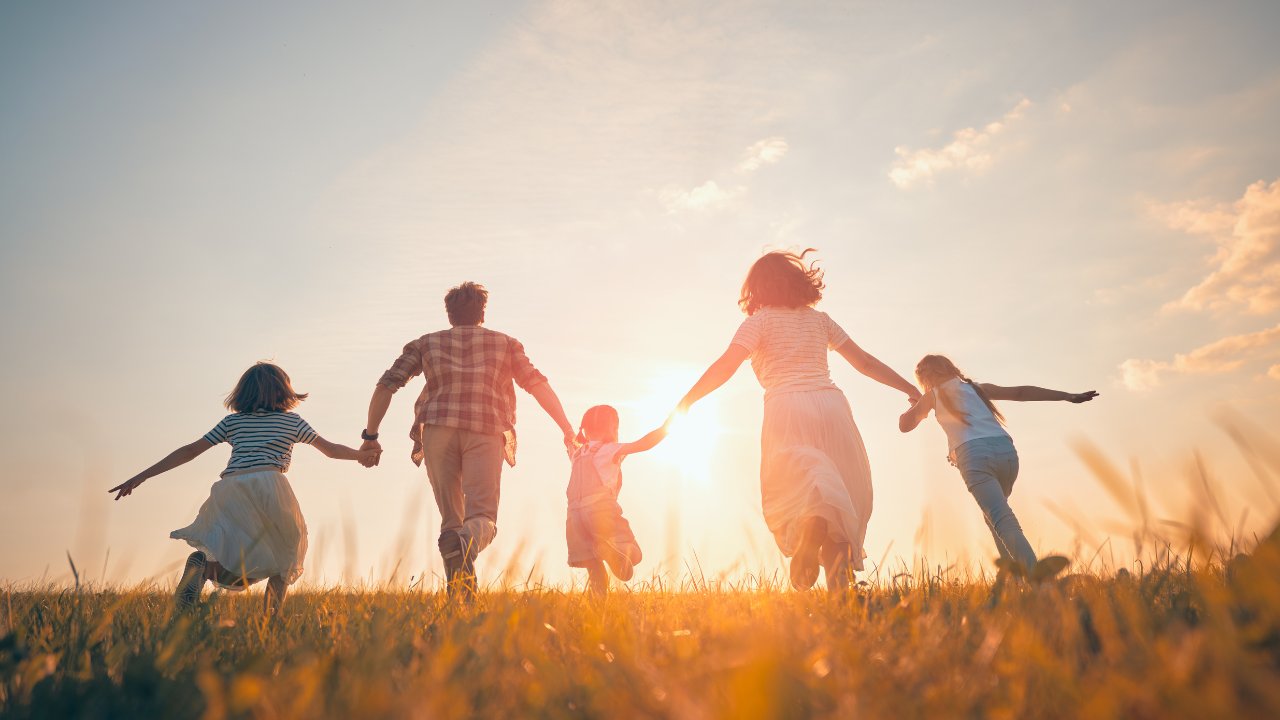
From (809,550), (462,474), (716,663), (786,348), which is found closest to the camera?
(716,663)

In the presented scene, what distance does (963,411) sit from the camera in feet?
21.2

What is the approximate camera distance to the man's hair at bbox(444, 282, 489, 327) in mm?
6742

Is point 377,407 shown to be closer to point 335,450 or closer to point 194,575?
point 335,450

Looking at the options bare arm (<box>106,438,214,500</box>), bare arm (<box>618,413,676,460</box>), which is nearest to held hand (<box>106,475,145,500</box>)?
bare arm (<box>106,438,214,500</box>)

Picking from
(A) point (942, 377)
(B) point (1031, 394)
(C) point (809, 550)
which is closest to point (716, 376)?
(C) point (809, 550)

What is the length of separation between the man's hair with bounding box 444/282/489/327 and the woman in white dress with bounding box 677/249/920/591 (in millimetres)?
2689

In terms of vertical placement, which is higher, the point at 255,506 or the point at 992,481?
the point at 992,481

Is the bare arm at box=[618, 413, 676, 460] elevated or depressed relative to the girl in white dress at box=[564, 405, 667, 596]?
elevated

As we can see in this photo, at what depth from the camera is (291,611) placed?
3807 millimetres

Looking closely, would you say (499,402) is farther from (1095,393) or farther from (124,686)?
(1095,393)

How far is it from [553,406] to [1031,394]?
4.76m

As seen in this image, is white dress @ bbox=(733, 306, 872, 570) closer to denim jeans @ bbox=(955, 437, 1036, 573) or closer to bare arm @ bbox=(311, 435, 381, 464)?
denim jeans @ bbox=(955, 437, 1036, 573)

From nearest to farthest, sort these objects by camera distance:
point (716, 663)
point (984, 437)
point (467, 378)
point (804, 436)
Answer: point (716, 663) < point (804, 436) < point (984, 437) < point (467, 378)

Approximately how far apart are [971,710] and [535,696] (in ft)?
3.30
